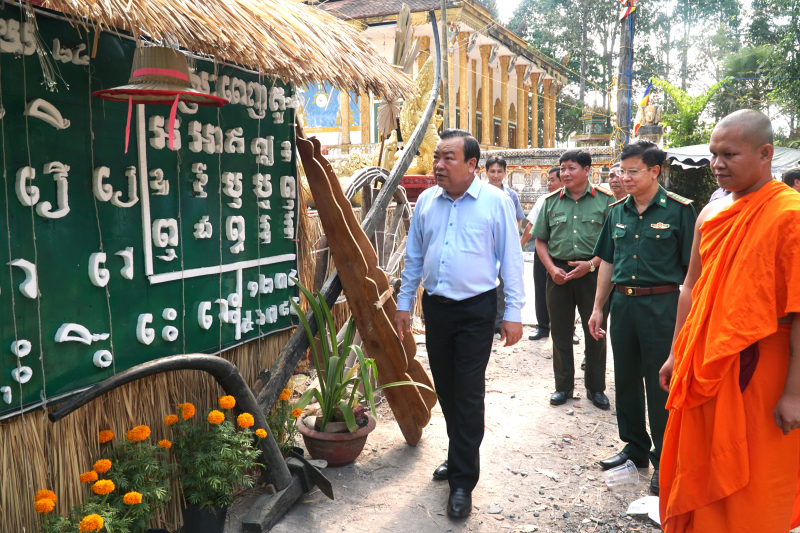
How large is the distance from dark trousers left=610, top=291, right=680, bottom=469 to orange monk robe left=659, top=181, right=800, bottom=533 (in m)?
0.98

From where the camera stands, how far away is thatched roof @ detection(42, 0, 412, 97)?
2.22 m

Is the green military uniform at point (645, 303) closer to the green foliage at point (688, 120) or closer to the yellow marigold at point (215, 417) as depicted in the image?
the yellow marigold at point (215, 417)

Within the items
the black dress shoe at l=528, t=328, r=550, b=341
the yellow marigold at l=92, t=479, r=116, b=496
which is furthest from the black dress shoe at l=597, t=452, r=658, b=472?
the black dress shoe at l=528, t=328, r=550, b=341

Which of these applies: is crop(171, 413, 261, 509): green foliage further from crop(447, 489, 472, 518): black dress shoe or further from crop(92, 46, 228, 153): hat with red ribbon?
crop(92, 46, 228, 153): hat with red ribbon

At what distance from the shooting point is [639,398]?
3.61 m

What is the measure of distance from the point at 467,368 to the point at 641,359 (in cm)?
112

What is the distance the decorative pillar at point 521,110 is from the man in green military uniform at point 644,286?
74.5 feet

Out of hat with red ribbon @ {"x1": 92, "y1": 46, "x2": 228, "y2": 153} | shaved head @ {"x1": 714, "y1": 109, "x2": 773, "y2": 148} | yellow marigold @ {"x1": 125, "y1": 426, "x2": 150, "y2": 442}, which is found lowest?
yellow marigold @ {"x1": 125, "y1": 426, "x2": 150, "y2": 442}

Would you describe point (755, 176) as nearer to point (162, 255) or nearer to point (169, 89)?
point (169, 89)

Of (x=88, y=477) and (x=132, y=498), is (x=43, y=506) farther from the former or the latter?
(x=132, y=498)

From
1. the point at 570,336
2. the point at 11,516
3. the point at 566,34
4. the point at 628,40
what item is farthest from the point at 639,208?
the point at 566,34

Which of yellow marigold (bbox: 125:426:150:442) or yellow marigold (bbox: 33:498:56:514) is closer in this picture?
yellow marigold (bbox: 33:498:56:514)

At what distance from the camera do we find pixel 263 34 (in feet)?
9.25

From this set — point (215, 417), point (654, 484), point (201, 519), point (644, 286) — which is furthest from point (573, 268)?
point (201, 519)
